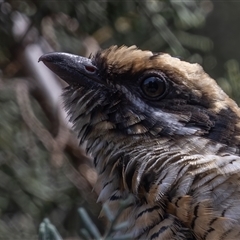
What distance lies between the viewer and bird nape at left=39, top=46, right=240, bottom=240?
3123 millimetres

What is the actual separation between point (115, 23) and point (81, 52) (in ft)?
1.04

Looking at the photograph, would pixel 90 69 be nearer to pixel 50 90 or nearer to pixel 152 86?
pixel 152 86

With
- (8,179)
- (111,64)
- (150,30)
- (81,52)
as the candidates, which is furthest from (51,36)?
(111,64)

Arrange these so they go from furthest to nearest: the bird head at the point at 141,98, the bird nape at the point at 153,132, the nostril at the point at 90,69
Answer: the nostril at the point at 90,69 → the bird head at the point at 141,98 → the bird nape at the point at 153,132

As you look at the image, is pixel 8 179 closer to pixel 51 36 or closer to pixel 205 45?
pixel 51 36

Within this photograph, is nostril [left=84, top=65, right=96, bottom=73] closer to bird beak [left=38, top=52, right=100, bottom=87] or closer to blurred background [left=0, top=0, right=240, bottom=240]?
bird beak [left=38, top=52, right=100, bottom=87]

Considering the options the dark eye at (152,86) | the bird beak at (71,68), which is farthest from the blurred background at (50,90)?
the dark eye at (152,86)

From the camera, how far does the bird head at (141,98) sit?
356cm

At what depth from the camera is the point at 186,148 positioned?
11.2 ft

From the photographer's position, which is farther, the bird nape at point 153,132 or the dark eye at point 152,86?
the dark eye at point 152,86

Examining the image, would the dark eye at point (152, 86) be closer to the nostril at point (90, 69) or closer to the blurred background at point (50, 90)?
the nostril at point (90, 69)

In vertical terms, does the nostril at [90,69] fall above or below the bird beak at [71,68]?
above

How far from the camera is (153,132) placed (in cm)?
354

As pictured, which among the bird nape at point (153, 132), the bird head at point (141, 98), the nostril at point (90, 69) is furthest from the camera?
the nostril at point (90, 69)
